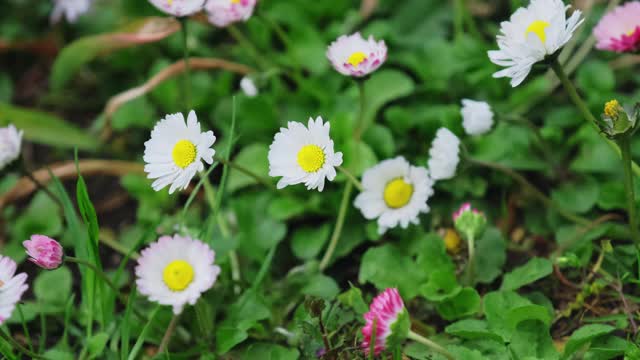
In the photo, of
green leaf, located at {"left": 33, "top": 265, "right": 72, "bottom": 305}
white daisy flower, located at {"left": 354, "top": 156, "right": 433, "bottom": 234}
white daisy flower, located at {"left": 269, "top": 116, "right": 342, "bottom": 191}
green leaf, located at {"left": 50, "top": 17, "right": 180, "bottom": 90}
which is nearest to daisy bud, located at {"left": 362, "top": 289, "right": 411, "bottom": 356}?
white daisy flower, located at {"left": 269, "top": 116, "right": 342, "bottom": 191}

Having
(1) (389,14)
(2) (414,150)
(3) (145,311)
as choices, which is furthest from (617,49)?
(3) (145,311)

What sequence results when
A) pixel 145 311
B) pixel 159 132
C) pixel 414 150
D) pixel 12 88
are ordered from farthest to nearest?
pixel 12 88 → pixel 414 150 → pixel 145 311 → pixel 159 132

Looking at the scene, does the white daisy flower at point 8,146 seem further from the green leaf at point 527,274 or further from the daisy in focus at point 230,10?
the green leaf at point 527,274

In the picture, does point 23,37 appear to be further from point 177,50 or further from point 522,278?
point 522,278

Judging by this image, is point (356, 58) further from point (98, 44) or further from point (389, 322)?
point (98, 44)

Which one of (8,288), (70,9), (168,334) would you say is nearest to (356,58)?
(168,334)

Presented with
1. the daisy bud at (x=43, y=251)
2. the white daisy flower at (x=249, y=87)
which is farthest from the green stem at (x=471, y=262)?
the daisy bud at (x=43, y=251)
